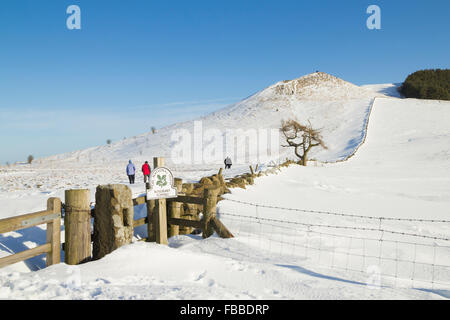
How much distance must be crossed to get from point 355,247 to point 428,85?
89.8 m

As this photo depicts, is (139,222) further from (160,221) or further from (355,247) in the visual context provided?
(355,247)

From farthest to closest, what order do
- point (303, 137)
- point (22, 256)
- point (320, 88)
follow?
point (320, 88) < point (303, 137) < point (22, 256)

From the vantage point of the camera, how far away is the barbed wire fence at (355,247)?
21.1 feet

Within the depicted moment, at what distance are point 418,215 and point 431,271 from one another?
5.82 m

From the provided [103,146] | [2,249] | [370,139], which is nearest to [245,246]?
[2,249]

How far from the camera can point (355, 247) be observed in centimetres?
792

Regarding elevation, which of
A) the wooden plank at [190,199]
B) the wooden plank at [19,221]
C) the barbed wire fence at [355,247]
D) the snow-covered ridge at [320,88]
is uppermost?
the snow-covered ridge at [320,88]

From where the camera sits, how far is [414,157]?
3141 cm

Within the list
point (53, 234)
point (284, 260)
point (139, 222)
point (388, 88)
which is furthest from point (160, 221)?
point (388, 88)

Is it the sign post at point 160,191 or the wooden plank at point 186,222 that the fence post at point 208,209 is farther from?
the sign post at point 160,191

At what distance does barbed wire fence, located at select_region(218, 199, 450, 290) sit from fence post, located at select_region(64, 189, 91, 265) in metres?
3.28

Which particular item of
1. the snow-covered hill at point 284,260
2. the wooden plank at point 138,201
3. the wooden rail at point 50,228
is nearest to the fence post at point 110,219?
the snow-covered hill at point 284,260

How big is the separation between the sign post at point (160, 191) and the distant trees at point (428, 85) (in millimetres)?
89090
